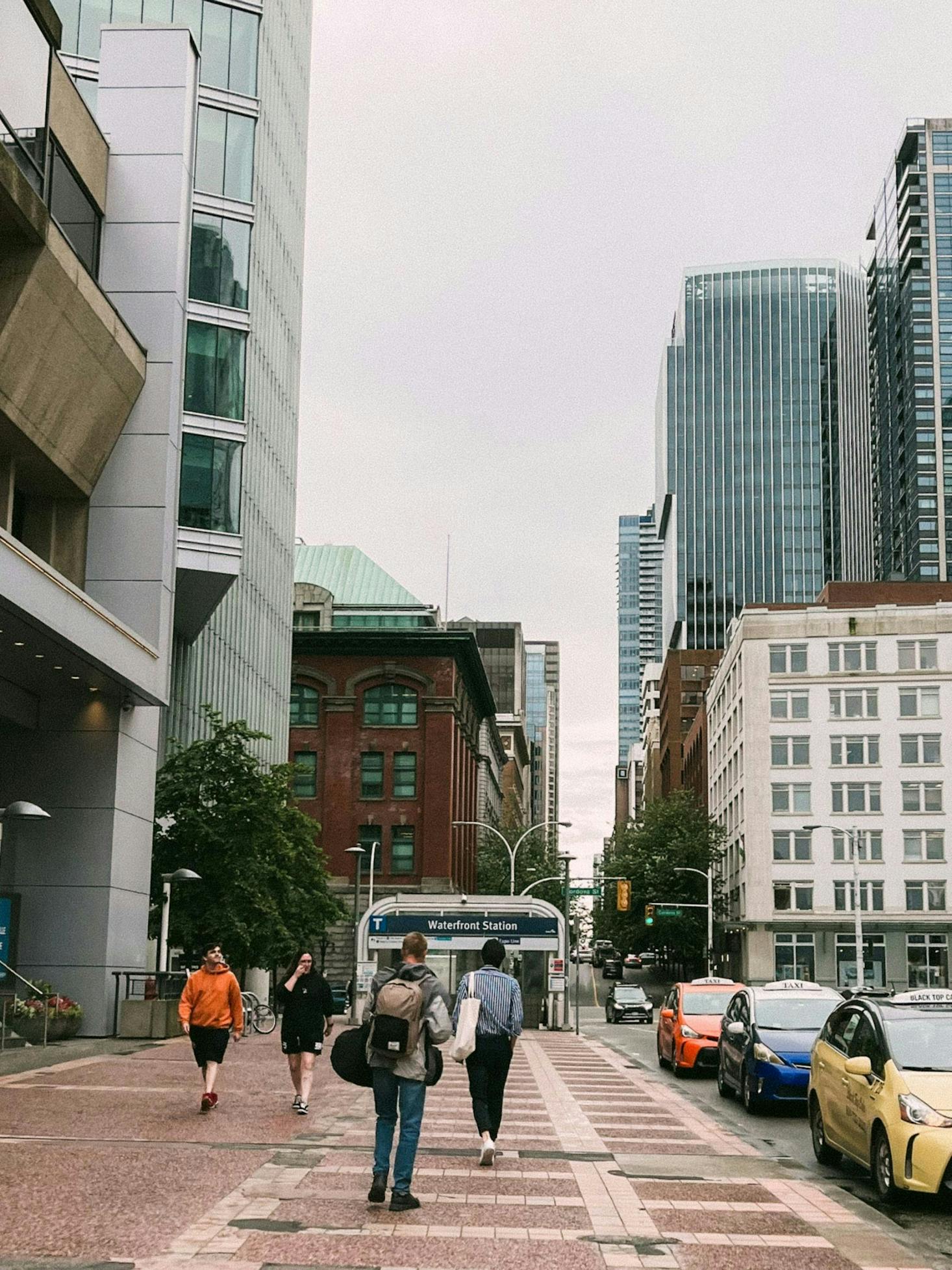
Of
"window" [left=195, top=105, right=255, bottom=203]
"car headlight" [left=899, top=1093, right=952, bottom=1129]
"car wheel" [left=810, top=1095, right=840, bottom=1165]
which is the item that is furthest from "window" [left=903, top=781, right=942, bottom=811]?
"car headlight" [left=899, top=1093, right=952, bottom=1129]

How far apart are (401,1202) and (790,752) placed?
68454mm

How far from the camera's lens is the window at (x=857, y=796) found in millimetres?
74750

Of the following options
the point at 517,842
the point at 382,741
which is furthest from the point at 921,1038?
the point at 382,741

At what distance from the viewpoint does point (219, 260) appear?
39531mm

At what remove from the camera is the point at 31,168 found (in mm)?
24812

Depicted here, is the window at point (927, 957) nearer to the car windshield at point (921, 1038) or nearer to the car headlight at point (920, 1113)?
the car windshield at point (921, 1038)

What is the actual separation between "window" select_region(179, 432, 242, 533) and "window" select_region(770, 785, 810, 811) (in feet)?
145

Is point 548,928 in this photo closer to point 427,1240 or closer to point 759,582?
point 427,1240

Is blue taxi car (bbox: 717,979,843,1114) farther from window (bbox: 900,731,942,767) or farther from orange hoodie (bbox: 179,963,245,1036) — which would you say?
window (bbox: 900,731,942,767)

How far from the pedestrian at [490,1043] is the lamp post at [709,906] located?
60303mm

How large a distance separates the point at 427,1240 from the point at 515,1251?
0.58m

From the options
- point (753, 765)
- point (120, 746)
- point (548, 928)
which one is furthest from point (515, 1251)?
point (753, 765)

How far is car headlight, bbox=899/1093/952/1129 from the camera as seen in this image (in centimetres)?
1077

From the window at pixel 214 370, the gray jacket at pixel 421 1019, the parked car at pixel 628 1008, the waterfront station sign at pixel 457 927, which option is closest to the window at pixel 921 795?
the parked car at pixel 628 1008
